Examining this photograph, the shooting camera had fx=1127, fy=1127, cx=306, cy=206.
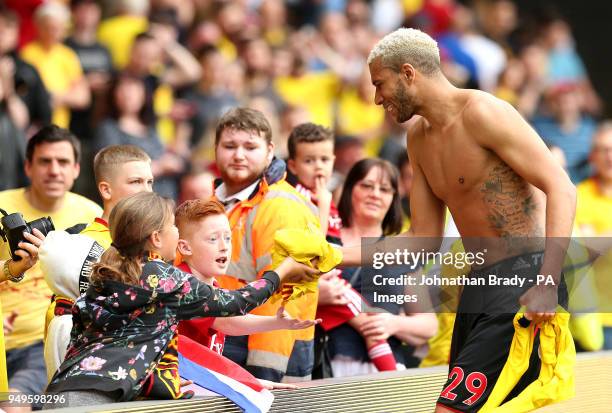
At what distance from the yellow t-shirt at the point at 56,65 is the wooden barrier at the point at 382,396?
15.4ft

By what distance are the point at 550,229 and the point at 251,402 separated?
1428mm

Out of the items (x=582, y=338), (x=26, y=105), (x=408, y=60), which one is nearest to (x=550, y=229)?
(x=408, y=60)

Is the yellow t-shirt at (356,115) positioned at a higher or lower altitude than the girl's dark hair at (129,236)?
higher

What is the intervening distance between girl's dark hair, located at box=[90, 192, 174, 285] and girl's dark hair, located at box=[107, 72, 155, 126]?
14.3 feet

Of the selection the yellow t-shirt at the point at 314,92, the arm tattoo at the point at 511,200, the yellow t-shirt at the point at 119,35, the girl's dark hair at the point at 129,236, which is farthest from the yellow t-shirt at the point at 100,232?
the yellow t-shirt at the point at 314,92

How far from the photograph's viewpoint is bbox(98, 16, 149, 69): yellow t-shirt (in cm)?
990

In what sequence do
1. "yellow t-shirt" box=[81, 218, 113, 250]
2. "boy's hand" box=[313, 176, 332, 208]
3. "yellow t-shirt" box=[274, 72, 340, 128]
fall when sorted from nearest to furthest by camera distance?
1. "yellow t-shirt" box=[81, 218, 113, 250]
2. "boy's hand" box=[313, 176, 332, 208]
3. "yellow t-shirt" box=[274, 72, 340, 128]

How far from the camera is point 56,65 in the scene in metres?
9.35

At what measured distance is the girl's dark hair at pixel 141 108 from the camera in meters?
8.71

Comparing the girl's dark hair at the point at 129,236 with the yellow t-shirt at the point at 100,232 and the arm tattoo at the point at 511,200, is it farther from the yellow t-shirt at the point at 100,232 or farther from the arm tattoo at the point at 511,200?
the arm tattoo at the point at 511,200

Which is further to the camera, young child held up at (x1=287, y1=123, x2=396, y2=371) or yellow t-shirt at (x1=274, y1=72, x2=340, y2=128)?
yellow t-shirt at (x1=274, y1=72, x2=340, y2=128)

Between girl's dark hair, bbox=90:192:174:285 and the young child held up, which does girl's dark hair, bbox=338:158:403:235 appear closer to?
the young child held up

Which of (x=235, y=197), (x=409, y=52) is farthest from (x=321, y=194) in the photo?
(x=409, y=52)

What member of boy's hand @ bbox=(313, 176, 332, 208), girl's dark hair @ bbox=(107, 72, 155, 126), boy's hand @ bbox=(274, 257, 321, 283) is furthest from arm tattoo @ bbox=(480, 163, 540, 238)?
girl's dark hair @ bbox=(107, 72, 155, 126)
